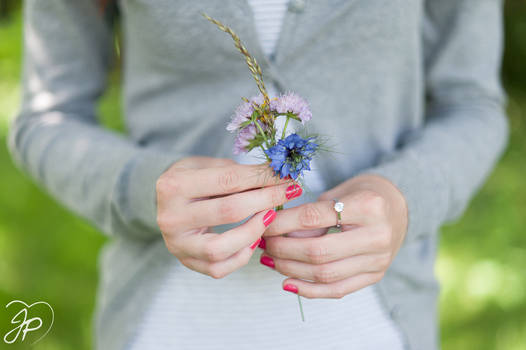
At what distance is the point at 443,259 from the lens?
8.56ft

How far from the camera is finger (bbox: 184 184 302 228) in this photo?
0.76 m

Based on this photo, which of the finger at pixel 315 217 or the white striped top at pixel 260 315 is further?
the white striped top at pixel 260 315

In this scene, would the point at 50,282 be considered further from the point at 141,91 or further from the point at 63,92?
the point at 141,91

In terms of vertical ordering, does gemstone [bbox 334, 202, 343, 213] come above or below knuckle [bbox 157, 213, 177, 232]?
below

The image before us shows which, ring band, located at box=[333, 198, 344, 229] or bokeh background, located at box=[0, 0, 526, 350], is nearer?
ring band, located at box=[333, 198, 344, 229]

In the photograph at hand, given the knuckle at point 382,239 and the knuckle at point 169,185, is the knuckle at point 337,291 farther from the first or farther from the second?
the knuckle at point 169,185

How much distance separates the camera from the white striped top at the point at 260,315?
3.23 ft

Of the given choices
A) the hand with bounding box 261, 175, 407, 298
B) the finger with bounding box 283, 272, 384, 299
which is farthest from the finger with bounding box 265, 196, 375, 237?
the finger with bounding box 283, 272, 384, 299

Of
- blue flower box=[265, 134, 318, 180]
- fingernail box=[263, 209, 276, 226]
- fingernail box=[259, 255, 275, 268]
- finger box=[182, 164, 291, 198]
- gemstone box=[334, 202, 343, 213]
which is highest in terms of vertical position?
blue flower box=[265, 134, 318, 180]

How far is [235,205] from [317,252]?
170 millimetres

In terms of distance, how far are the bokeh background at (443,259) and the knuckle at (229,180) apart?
1.97 m

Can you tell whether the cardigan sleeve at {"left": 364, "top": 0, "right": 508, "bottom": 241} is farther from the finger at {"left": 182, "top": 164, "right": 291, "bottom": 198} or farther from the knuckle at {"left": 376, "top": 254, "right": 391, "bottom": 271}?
the finger at {"left": 182, "top": 164, "right": 291, "bottom": 198}

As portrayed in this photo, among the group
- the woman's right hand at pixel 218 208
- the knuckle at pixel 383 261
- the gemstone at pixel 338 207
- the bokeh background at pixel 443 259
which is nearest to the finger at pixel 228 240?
the woman's right hand at pixel 218 208

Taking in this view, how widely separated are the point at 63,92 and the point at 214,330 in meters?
0.76
